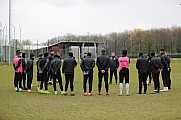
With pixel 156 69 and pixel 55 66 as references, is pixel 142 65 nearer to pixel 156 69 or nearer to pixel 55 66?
pixel 156 69

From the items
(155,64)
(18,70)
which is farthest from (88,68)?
(18,70)

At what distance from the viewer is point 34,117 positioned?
8.95 m

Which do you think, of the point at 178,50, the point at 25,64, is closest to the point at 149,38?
the point at 178,50

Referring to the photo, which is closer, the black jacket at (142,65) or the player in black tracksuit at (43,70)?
the black jacket at (142,65)

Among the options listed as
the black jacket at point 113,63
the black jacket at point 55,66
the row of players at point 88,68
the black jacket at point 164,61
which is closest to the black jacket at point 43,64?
the row of players at point 88,68

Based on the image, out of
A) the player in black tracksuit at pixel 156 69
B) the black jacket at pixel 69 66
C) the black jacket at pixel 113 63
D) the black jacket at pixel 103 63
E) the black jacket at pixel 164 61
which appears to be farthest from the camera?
the black jacket at pixel 113 63

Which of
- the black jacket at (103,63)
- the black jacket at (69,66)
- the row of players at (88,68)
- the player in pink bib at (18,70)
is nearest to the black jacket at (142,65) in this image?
the row of players at (88,68)

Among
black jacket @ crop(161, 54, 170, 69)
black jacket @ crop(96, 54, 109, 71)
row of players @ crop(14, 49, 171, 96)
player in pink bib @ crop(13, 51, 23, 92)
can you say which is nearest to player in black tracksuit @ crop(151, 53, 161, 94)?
row of players @ crop(14, 49, 171, 96)

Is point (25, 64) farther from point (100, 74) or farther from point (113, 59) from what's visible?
point (113, 59)

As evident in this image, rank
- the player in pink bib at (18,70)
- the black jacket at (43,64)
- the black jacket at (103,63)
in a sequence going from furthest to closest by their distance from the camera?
the player in pink bib at (18,70) → the black jacket at (43,64) → the black jacket at (103,63)

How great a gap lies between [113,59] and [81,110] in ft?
30.8

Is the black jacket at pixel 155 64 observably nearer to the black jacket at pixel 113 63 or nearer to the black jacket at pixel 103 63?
the black jacket at pixel 103 63

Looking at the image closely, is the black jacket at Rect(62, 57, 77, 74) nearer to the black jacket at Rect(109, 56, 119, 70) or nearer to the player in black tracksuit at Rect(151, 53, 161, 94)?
the player in black tracksuit at Rect(151, 53, 161, 94)

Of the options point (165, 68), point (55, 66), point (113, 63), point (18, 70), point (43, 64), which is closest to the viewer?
point (55, 66)
